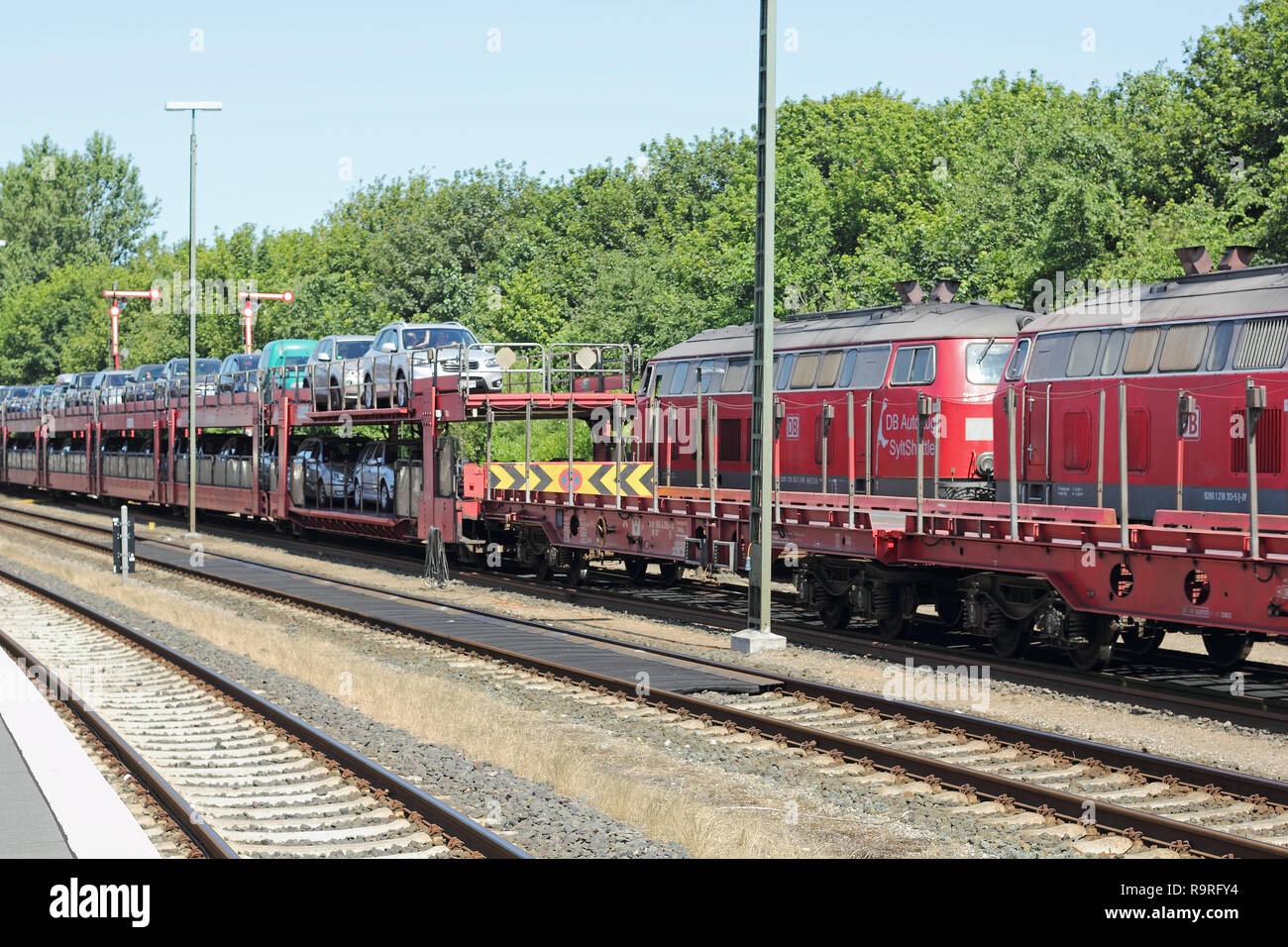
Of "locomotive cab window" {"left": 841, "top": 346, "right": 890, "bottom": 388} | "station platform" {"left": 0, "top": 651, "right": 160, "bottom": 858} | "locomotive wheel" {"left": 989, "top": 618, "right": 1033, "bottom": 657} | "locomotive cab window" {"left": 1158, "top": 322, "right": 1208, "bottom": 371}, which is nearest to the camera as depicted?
"station platform" {"left": 0, "top": 651, "right": 160, "bottom": 858}

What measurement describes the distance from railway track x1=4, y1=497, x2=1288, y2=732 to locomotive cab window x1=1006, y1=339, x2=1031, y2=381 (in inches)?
145

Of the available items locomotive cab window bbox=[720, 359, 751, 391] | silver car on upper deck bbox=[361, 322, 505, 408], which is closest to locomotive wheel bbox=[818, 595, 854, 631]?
locomotive cab window bbox=[720, 359, 751, 391]

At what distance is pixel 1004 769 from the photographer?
12.1 meters

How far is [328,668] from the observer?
17750mm

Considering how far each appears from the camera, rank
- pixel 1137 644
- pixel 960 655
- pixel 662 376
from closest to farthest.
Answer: pixel 1137 644, pixel 960 655, pixel 662 376

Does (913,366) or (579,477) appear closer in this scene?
(913,366)

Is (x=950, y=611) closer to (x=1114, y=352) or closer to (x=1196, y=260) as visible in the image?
(x=1114, y=352)

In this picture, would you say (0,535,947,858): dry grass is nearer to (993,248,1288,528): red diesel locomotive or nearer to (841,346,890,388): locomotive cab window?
(993,248,1288,528): red diesel locomotive

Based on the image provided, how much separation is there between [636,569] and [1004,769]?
640 inches

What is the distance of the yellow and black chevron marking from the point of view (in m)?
24.9

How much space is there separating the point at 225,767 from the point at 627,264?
1871 inches

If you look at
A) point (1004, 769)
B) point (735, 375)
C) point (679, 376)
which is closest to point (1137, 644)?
point (1004, 769)
